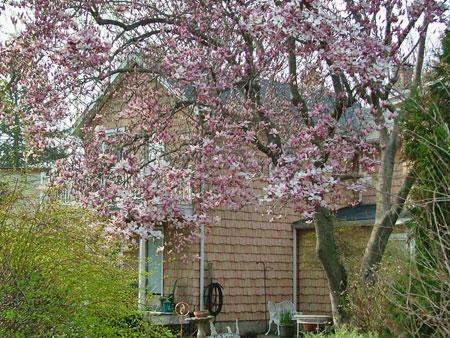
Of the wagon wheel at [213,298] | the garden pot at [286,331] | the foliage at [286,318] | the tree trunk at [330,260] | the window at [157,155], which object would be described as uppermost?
the window at [157,155]

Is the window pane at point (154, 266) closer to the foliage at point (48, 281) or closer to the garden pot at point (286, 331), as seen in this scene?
the garden pot at point (286, 331)

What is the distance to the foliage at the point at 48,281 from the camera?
18.1 ft

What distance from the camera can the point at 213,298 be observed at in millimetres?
14164

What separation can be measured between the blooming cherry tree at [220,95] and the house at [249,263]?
3.93 metres

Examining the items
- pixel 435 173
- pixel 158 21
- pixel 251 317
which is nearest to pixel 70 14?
pixel 158 21

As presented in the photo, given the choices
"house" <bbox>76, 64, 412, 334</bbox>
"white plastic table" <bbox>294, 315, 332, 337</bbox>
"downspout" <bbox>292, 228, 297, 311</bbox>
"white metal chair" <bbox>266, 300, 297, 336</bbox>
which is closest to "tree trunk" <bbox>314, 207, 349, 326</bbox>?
"white plastic table" <bbox>294, 315, 332, 337</bbox>

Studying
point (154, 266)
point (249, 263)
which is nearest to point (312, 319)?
point (249, 263)

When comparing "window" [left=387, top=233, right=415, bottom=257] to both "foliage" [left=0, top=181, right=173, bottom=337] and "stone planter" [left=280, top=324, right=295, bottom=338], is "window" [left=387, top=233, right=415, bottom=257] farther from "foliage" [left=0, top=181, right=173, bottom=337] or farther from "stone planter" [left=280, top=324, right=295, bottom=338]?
"stone planter" [left=280, top=324, right=295, bottom=338]

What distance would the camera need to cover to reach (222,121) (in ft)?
29.8

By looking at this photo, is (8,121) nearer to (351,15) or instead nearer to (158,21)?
(158,21)

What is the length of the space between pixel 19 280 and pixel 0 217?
59 cm

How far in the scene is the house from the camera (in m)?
14.1

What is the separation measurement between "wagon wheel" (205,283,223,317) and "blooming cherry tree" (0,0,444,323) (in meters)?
4.33

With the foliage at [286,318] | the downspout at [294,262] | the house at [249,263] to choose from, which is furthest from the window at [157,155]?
the downspout at [294,262]
